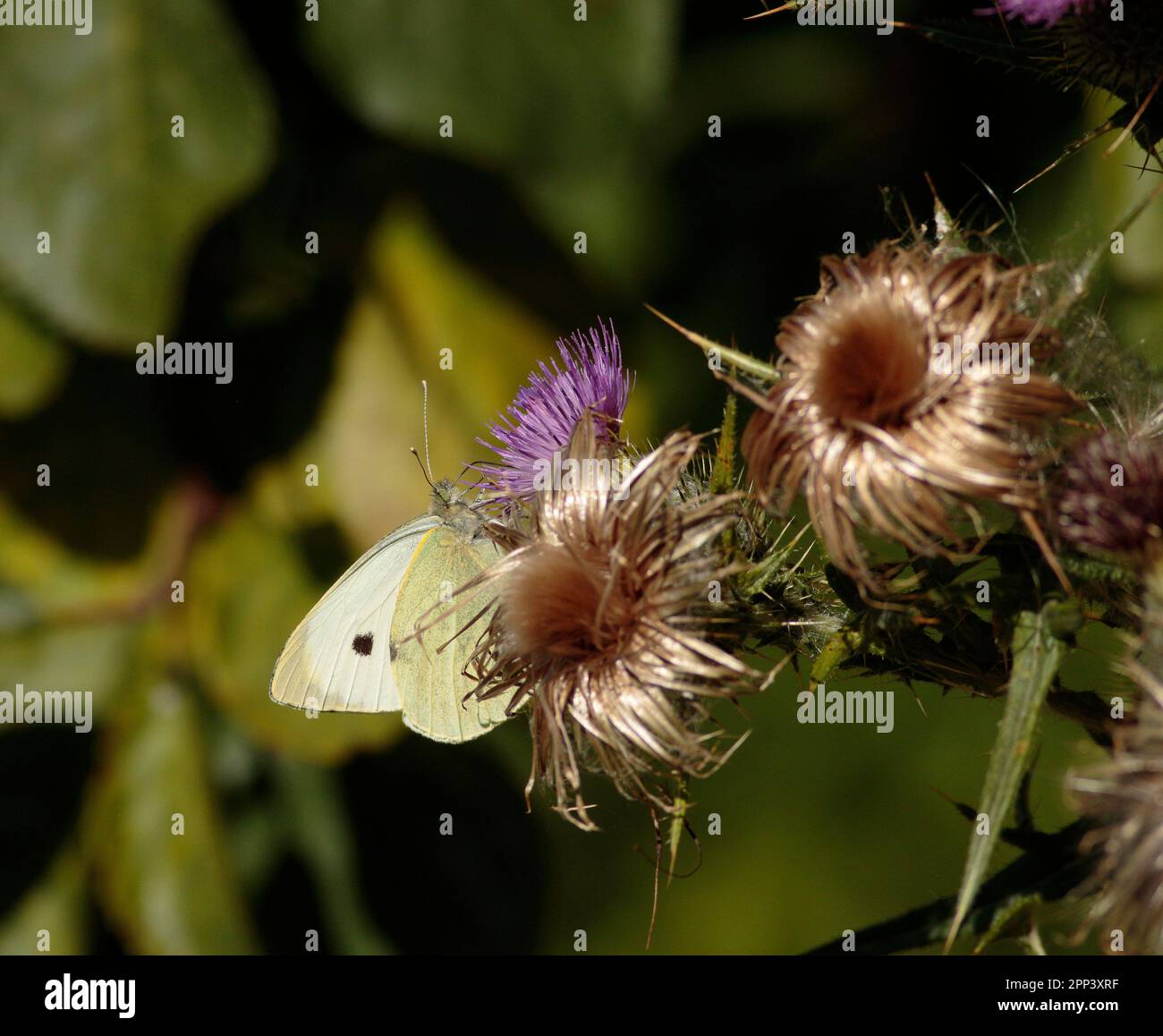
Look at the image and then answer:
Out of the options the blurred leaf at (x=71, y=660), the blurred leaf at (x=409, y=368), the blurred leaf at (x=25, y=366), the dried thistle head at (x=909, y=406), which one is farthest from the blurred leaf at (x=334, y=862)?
the dried thistle head at (x=909, y=406)

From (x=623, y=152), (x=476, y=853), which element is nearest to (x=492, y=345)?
(x=623, y=152)

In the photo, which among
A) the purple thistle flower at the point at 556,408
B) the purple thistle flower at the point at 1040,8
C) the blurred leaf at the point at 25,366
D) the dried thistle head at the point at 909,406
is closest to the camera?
the dried thistle head at the point at 909,406

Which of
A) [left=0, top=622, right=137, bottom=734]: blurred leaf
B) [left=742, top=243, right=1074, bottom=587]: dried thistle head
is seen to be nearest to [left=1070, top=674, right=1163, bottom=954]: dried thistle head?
[left=742, top=243, right=1074, bottom=587]: dried thistle head

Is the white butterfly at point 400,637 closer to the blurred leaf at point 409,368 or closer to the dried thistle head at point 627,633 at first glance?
the dried thistle head at point 627,633

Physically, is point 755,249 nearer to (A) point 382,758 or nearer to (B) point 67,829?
(A) point 382,758

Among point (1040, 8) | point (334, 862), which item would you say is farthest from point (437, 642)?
point (334, 862)

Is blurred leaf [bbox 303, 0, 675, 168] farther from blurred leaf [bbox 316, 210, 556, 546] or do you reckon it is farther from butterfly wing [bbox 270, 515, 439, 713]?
butterfly wing [bbox 270, 515, 439, 713]

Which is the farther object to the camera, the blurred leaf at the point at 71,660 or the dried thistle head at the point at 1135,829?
the blurred leaf at the point at 71,660
